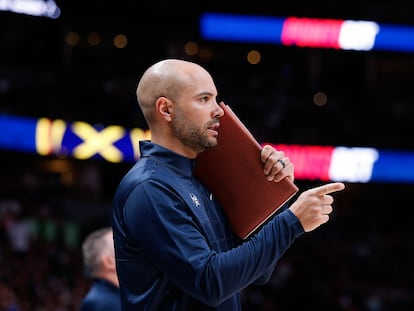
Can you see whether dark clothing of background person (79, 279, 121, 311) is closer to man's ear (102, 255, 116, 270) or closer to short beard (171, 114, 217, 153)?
man's ear (102, 255, 116, 270)

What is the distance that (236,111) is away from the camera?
15.4 meters

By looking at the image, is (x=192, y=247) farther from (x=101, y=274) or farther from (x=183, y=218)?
(x=101, y=274)

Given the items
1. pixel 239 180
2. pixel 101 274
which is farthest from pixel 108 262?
pixel 239 180

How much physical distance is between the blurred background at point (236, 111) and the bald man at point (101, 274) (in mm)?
6994

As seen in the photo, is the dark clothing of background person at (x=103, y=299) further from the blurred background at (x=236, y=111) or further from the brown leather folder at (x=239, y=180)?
the blurred background at (x=236, y=111)

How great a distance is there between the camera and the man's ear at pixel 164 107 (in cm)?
230

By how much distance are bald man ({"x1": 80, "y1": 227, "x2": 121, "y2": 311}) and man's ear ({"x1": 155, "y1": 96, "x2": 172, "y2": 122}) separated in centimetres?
142

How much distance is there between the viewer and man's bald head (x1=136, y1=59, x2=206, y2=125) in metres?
2.29

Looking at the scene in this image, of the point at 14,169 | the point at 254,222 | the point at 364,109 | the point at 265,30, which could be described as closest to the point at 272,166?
the point at 254,222

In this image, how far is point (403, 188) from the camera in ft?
60.5

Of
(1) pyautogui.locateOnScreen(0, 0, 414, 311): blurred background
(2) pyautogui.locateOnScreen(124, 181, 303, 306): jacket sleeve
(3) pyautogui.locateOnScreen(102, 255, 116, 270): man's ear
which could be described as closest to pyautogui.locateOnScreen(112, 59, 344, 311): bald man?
(2) pyautogui.locateOnScreen(124, 181, 303, 306): jacket sleeve

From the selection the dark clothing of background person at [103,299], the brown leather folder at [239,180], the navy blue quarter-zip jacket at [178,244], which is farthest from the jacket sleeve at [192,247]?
the dark clothing of background person at [103,299]

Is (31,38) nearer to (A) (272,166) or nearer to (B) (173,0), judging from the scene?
(B) (173,0)

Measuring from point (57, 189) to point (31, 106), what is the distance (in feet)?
6.61
